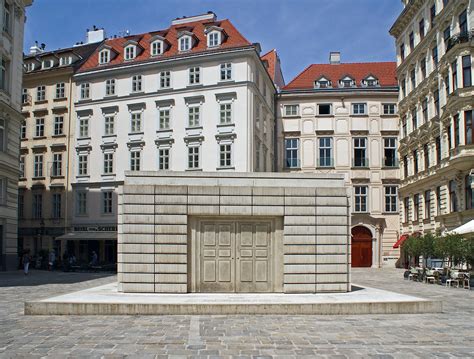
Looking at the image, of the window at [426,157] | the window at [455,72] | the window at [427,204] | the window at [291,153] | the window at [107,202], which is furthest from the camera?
the window at [291,153]

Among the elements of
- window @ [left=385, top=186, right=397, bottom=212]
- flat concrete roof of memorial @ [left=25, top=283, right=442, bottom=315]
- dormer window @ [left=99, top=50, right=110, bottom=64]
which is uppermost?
dormer window @ [left=99, top=50, right=110, bottom=64]

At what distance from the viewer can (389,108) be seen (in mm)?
51594

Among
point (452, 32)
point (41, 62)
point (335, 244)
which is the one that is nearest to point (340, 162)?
point (452, 32)

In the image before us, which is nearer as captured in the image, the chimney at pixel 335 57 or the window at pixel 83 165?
the window at pixel 83 165

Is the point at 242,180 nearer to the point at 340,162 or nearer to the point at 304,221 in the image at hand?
the point at 304,221

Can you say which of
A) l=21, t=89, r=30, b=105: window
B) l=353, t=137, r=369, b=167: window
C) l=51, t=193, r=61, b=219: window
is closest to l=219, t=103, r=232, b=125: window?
l=353, t=137, r=369, b=167: window

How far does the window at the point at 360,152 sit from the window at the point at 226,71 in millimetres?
14589

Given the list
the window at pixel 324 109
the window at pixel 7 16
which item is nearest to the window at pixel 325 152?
the window at pixel 324 109

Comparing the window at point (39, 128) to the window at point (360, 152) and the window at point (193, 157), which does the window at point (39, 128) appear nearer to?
the window at point (193, 157)

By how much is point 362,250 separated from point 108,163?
75.2ft

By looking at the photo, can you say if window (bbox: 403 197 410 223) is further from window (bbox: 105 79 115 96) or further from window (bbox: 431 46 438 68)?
window (bbox: 105 79 115 96)

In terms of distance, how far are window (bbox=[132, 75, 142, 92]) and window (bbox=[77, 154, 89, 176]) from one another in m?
7.10

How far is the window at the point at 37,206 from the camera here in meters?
49.5

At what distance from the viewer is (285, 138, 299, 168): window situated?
52.3m
